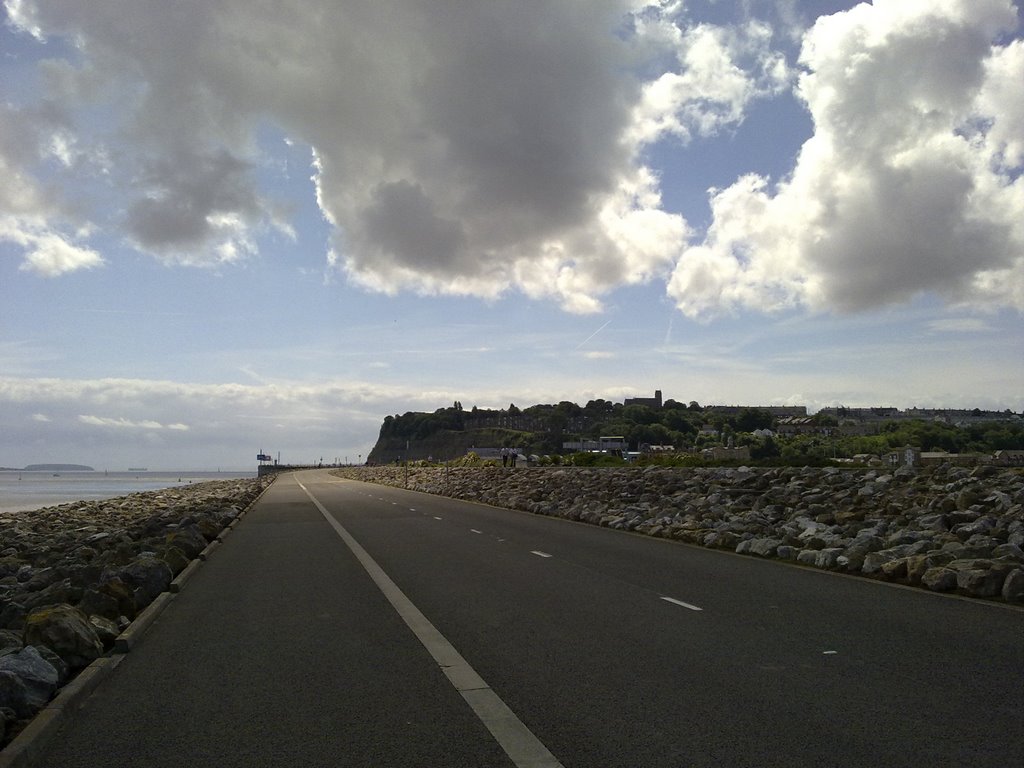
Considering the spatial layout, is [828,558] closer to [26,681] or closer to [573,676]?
[573,676]

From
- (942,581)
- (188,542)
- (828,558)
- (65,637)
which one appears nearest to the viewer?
(65,637)

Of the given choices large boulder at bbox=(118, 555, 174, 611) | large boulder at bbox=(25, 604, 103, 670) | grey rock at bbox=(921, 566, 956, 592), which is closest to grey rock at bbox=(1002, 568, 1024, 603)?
grey rock at bbox=(921, 566, 956, 592)

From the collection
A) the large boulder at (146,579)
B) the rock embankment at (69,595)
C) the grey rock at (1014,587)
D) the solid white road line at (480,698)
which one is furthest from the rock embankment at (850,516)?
the rock embankment at (69,595)

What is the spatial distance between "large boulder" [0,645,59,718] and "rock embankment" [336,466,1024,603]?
1103 centimetres

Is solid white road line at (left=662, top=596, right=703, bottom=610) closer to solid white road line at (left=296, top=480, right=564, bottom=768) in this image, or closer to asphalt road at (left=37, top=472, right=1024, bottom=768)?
asphalt road at (left=37, top=472, right=1024, bottom=768)

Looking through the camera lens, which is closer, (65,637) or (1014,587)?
(65,637)

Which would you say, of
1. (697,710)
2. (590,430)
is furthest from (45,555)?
(590,430)

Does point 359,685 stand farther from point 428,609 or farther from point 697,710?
point 428,609

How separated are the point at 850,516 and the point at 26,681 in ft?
51.8

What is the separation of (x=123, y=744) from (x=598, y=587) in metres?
7.80

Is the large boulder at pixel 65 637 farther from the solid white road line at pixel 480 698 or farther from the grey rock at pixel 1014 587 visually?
the grey rock at pixel 1014 587

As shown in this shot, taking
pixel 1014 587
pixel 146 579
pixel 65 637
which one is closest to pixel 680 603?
pixel 1014 587

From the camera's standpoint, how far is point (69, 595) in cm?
1199

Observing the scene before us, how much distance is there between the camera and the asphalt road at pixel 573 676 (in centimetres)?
573
